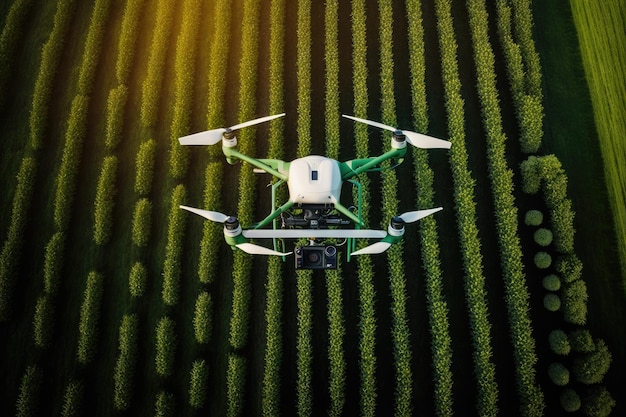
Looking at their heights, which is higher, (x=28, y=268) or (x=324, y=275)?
(x=28, y=268)

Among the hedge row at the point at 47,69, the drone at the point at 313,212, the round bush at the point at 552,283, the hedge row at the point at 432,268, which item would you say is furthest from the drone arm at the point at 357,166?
the hedge row at the point at 47,69

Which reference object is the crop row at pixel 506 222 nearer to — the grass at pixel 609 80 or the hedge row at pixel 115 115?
the grass at pixel 609 80

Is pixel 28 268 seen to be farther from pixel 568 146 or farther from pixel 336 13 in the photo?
pixel 568 146

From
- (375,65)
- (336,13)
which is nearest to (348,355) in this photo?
(375,65)

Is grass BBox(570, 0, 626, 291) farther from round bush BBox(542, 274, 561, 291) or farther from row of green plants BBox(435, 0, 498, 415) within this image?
row of green plants BBox(435, 0, 498, 415)

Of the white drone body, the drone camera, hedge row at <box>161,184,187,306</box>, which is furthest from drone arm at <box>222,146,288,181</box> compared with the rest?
hedge row at <box>161,184,187,306</box>

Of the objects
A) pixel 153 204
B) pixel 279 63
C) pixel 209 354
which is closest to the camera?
pixel 209 354

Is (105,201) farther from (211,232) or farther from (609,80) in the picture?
(609,80)
